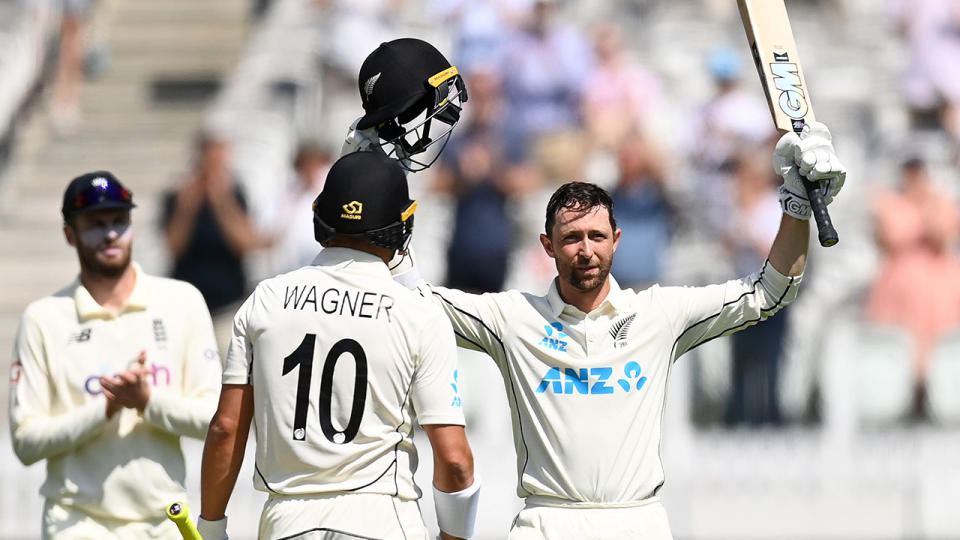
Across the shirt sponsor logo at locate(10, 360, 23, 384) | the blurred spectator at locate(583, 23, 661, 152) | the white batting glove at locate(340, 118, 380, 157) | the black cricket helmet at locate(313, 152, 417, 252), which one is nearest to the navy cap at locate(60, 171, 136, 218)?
the shirt sponsor logo at locate(10, 360, 23, 384)

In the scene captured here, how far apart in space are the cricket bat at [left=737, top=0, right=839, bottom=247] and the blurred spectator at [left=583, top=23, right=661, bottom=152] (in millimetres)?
6209

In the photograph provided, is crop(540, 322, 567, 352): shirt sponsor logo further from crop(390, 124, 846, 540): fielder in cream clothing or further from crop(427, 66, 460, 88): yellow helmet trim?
crop(427, 66, 460, 88): yellow helmet trim

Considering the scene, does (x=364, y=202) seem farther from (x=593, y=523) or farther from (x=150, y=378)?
(x=150, y=378)

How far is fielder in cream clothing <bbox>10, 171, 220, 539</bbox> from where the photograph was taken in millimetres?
5922

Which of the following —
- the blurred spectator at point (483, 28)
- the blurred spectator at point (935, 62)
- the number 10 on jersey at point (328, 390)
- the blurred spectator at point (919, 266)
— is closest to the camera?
the number 10 on jersey at point (328, 390)

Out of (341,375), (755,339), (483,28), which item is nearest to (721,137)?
(755,339)

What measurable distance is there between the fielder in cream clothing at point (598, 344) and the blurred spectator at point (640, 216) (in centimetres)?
553

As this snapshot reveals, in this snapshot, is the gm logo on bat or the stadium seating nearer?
the gm logo on bat

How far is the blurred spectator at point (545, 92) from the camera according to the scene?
40.0ft

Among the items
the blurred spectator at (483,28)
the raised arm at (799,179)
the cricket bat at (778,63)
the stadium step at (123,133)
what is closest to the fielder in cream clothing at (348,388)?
the raised arm at (799,179)

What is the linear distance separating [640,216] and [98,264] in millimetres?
5665

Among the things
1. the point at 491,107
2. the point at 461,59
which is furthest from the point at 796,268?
the point at 461,59

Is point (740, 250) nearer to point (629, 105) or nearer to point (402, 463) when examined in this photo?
point (629, 105)

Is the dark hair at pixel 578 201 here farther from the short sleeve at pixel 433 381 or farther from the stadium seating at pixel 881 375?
the stadium seating at pixel 881 375
